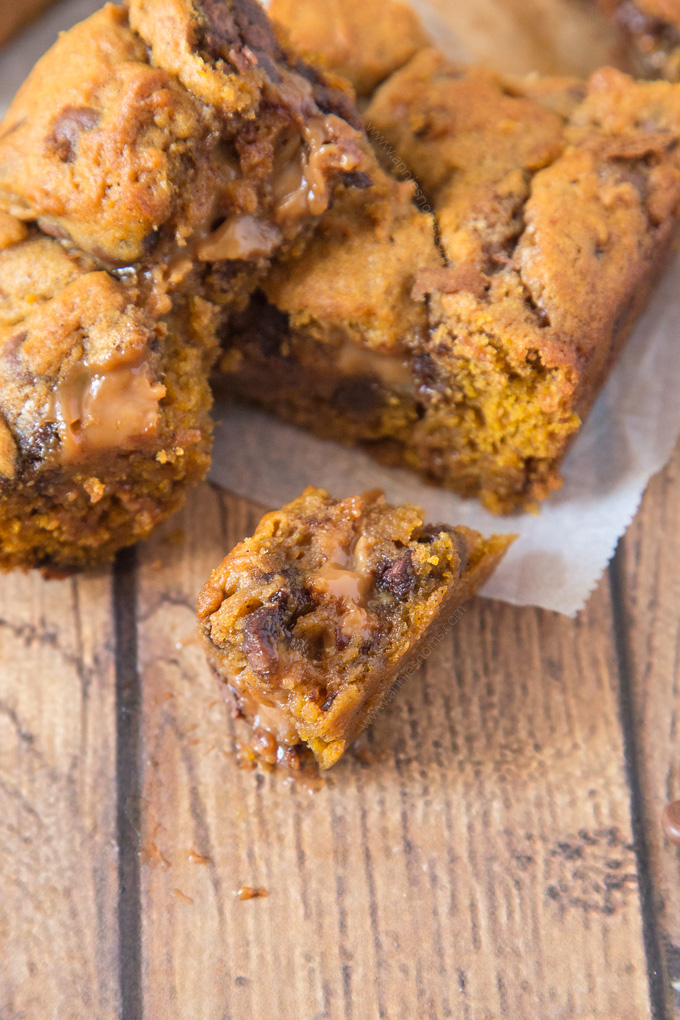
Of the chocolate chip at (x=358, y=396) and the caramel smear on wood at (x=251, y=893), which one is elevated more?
the chocolate chip at (x=358, y=396)

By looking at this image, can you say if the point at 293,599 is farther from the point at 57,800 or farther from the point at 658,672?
the point at 658,672

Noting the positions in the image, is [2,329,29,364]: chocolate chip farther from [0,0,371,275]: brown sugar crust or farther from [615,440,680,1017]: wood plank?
[615,440,680,1017]: wood plank

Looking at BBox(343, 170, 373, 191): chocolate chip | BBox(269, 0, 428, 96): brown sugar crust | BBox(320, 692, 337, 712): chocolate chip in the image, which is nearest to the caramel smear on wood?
BBox(320, 692, 337, 712): chocolate chip

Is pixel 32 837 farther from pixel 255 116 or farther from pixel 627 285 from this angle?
pixel 627 285

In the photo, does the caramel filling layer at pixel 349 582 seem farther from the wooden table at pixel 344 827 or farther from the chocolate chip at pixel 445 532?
the wooden table at pixel 344 827

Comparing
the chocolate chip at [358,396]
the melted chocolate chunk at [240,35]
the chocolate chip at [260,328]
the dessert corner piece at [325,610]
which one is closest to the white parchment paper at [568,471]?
the chocolate chip at [358,396]

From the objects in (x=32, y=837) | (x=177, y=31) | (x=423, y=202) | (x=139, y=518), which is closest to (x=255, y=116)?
(x=177, y=31)

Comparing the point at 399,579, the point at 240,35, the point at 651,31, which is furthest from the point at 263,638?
the point at 651,31

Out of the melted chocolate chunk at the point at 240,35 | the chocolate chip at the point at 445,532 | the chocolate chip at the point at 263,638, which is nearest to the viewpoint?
the chocolate chip at the point at 263,638
